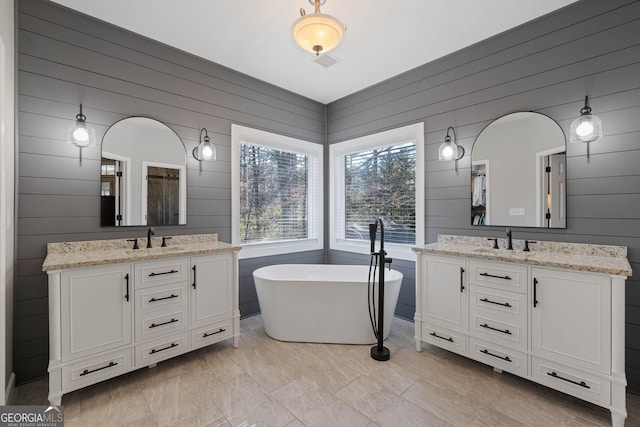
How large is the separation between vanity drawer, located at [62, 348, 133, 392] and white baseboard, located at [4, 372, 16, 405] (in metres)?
0.39

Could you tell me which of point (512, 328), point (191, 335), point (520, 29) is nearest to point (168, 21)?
point (191, 335)

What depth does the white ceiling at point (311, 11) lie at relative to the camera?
92.4 inches

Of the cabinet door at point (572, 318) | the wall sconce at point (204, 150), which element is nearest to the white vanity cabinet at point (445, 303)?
the cabinet door at point (572, 318)

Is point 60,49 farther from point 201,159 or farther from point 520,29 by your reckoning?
point 520,29

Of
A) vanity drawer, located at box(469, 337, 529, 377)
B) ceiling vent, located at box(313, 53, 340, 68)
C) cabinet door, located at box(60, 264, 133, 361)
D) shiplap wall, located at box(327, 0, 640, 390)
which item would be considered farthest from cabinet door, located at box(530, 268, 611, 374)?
cabinet door, located at box(60, 264, 133, 361)

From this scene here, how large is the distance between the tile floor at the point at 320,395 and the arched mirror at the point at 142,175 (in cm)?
134

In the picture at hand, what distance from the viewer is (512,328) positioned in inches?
84.8

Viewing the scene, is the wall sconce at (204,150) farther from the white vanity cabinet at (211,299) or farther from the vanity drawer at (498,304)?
the vanity drawer at (498,304)

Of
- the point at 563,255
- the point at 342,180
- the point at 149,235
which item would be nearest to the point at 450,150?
the point at 563,255

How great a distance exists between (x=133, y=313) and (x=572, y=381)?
304 centimetres

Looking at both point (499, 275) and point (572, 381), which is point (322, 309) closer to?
point (499, 275)

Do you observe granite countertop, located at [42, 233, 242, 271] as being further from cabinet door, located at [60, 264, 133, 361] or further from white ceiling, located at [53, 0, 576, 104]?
white ceiling, located at [53, 0, 576, 104]

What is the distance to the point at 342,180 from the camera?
4.32m

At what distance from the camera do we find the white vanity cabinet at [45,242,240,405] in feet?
6.29
